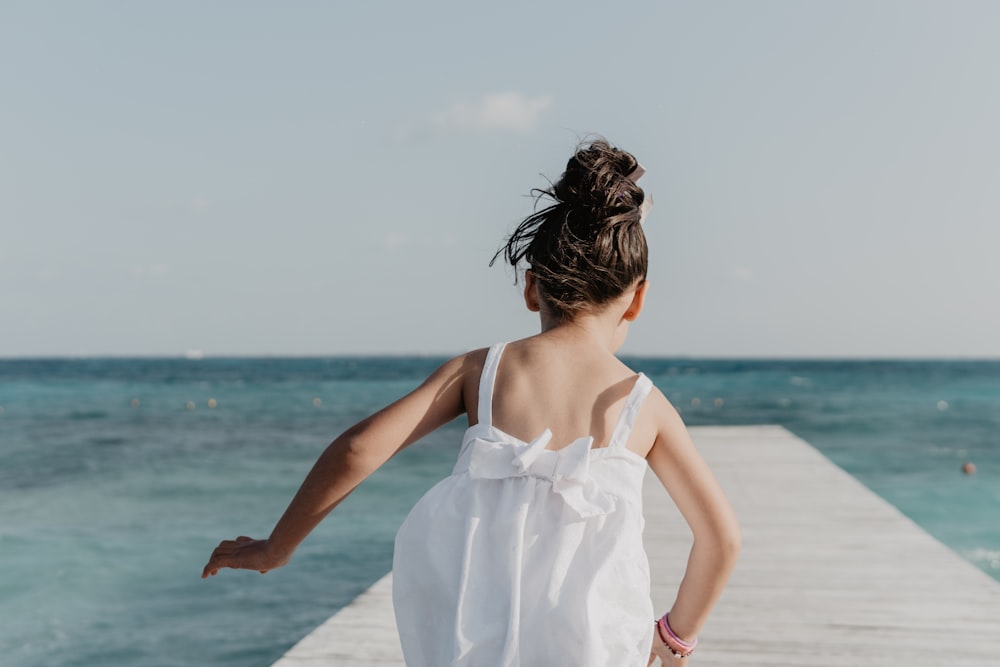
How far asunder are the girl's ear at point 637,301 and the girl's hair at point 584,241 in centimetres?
2

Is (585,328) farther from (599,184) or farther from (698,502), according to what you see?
(698,502)

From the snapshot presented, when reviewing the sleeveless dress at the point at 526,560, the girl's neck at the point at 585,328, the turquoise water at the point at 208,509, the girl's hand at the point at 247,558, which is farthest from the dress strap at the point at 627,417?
the turquoise water at the point at 208,509

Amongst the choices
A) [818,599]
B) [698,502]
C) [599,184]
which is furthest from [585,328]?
[818,599]

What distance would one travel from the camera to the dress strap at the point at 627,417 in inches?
66.7

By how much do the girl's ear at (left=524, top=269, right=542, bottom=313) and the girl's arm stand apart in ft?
0.91

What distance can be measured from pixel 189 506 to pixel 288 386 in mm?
31019

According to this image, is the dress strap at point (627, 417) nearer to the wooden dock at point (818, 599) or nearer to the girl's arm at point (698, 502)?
the girl's arm at point (698, 502)

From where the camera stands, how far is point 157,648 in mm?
5672

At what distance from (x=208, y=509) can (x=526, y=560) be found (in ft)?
31.9

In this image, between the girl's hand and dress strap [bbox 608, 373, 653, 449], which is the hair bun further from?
the girl's hand

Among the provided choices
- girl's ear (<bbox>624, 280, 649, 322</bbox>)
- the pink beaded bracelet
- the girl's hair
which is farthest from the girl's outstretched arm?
the pink beaded bracelet

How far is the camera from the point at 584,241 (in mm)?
1703

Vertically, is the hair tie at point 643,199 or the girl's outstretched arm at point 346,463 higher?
the hair tie at point 643,199

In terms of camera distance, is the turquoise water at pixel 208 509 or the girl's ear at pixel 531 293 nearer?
Answer: the girl's ear at pixel 531 293
